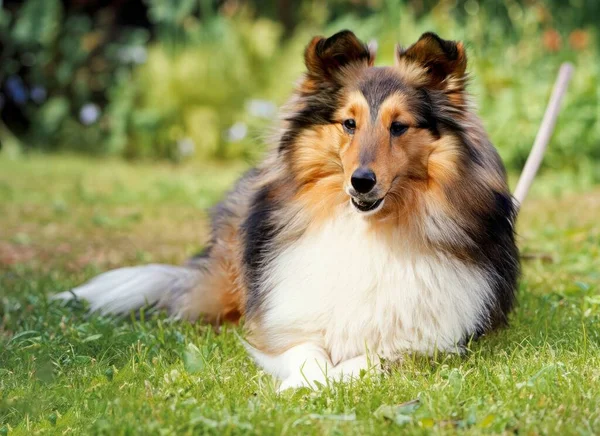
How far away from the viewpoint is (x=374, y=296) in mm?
3559

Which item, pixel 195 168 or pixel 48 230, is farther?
pixel 195 168

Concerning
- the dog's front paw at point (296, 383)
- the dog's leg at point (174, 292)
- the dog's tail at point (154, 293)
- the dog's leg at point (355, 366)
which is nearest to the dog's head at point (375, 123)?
the dog's leg at point (355, 366)

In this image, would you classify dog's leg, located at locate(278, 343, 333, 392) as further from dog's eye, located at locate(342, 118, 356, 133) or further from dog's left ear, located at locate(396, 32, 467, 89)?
dog's left ear, located at locate(396, 32, 467, 89)

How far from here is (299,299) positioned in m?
3.63

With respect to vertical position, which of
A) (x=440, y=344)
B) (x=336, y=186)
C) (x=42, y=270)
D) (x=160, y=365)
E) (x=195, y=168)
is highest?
(x=336, y=186)

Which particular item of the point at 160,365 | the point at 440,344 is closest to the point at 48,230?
the point at 160,365

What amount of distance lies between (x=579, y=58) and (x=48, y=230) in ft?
24.0

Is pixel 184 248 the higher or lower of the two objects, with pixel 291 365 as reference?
lower

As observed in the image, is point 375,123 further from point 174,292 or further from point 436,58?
point 174,292

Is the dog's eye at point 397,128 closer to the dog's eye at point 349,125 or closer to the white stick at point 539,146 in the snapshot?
the dog's eye at point 349,125

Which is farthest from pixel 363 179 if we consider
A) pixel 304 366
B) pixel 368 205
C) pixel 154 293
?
pixel 154 293

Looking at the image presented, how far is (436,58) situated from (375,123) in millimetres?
466

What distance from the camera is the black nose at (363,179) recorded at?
3338 millimetres

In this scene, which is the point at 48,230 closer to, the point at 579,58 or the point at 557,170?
the point at 557,170
